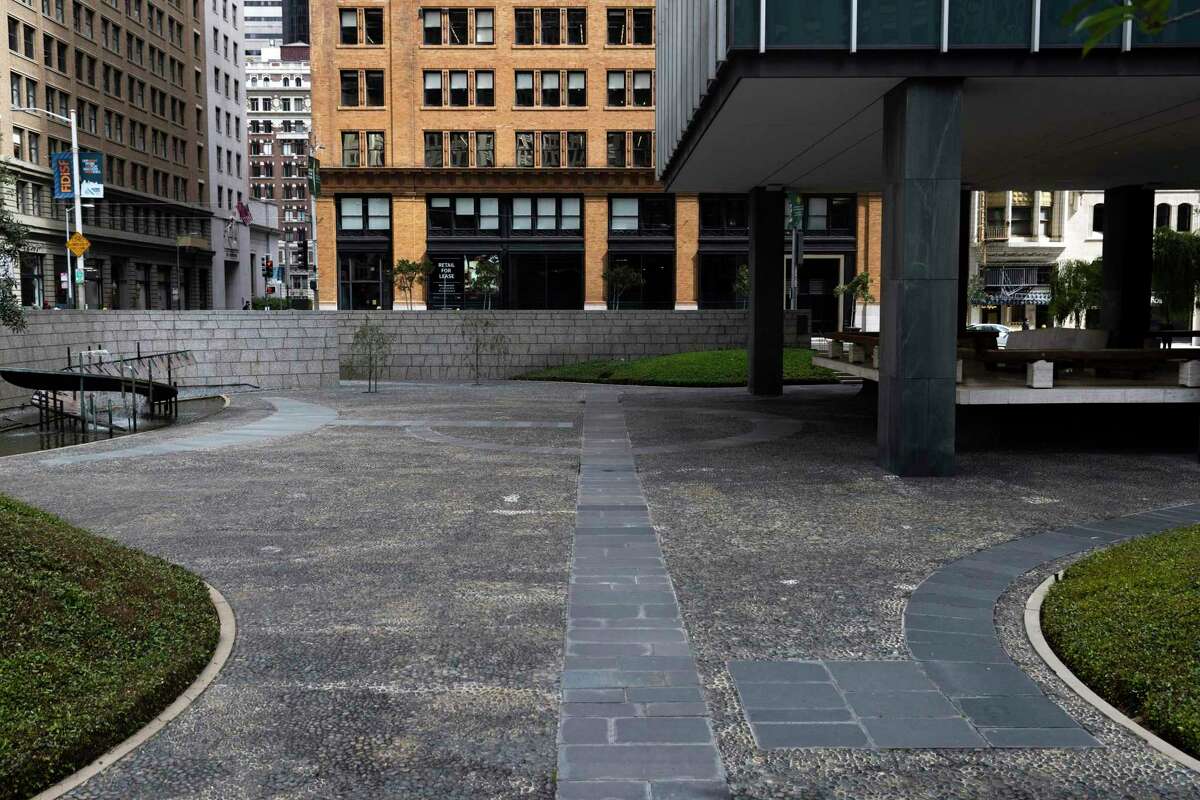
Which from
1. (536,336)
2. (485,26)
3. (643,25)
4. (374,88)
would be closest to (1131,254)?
(536,336)

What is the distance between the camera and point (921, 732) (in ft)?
18.7

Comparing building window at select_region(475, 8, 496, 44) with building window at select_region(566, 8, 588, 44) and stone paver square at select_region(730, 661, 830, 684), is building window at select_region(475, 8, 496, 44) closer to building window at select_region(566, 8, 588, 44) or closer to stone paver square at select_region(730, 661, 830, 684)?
building window at select_region(566, 8, 588, 44)

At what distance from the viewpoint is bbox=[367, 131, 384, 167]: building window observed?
58.7 meters

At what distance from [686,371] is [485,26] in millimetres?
34305

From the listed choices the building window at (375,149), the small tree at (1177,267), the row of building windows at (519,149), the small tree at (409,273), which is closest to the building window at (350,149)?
the row of building windows at (519,149)

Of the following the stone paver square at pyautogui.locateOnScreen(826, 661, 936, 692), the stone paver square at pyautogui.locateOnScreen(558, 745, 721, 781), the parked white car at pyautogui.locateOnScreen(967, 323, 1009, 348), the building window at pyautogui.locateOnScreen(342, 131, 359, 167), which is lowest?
the stone paver square at pyautogui.locateOnScreen(826, 661, 936, 692)

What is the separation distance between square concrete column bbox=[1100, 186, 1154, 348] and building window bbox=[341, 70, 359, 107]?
143ft

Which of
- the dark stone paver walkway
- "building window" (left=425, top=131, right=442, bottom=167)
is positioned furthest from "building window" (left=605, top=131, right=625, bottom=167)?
the dark stone paver walkway

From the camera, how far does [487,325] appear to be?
38656mm

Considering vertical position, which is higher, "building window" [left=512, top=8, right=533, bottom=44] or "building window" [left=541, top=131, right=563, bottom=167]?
"building window" [left=512, top=8, right=533, bottom=44]

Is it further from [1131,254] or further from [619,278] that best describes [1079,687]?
[619,278]

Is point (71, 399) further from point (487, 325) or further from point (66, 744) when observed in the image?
point (66, 744)

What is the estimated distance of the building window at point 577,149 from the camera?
5991 cm

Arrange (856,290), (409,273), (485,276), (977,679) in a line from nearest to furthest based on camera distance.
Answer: (977,679), (485,276), (409,273), (856,290)
